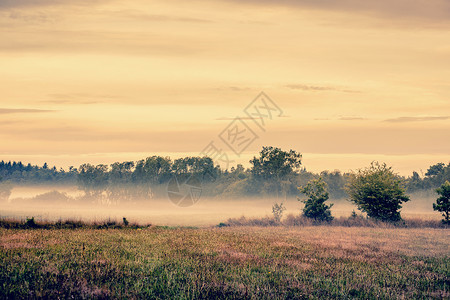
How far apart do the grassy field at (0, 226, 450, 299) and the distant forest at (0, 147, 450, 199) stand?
70.8 m

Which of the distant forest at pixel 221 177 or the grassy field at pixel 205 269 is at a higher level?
the distant forest at pixel 221 177

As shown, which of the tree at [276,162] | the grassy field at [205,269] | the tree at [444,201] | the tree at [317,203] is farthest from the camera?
the tree at [276,162]

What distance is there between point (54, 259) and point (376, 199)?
104 ft

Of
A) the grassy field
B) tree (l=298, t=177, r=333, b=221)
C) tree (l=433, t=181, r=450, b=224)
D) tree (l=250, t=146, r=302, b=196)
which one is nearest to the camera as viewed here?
the grassy field

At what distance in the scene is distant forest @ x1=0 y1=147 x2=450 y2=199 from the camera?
298ft

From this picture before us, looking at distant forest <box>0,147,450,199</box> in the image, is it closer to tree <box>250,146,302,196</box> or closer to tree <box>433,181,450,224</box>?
tree <box>250,146,302,196</box>

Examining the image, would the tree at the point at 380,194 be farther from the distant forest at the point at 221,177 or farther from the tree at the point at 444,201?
the distant forest at the point at 221,177

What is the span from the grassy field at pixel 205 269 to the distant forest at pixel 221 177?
70780 millimetres

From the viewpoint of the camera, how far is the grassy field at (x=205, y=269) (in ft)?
31.9

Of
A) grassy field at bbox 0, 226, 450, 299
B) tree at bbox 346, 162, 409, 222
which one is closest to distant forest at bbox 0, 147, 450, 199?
tree at bbox 346, 162, 409, 222

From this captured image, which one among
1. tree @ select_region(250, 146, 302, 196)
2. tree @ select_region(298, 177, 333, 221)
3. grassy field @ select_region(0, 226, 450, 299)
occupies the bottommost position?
grassy field @ select_region(0, 226, 450, 299)

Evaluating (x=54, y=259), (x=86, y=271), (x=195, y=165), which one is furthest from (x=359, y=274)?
(x=195, y=165)

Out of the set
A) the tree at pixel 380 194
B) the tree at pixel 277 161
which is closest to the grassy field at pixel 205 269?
the tree at pixel 380 194

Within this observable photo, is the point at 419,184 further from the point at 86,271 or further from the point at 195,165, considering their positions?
the point at 86,271
